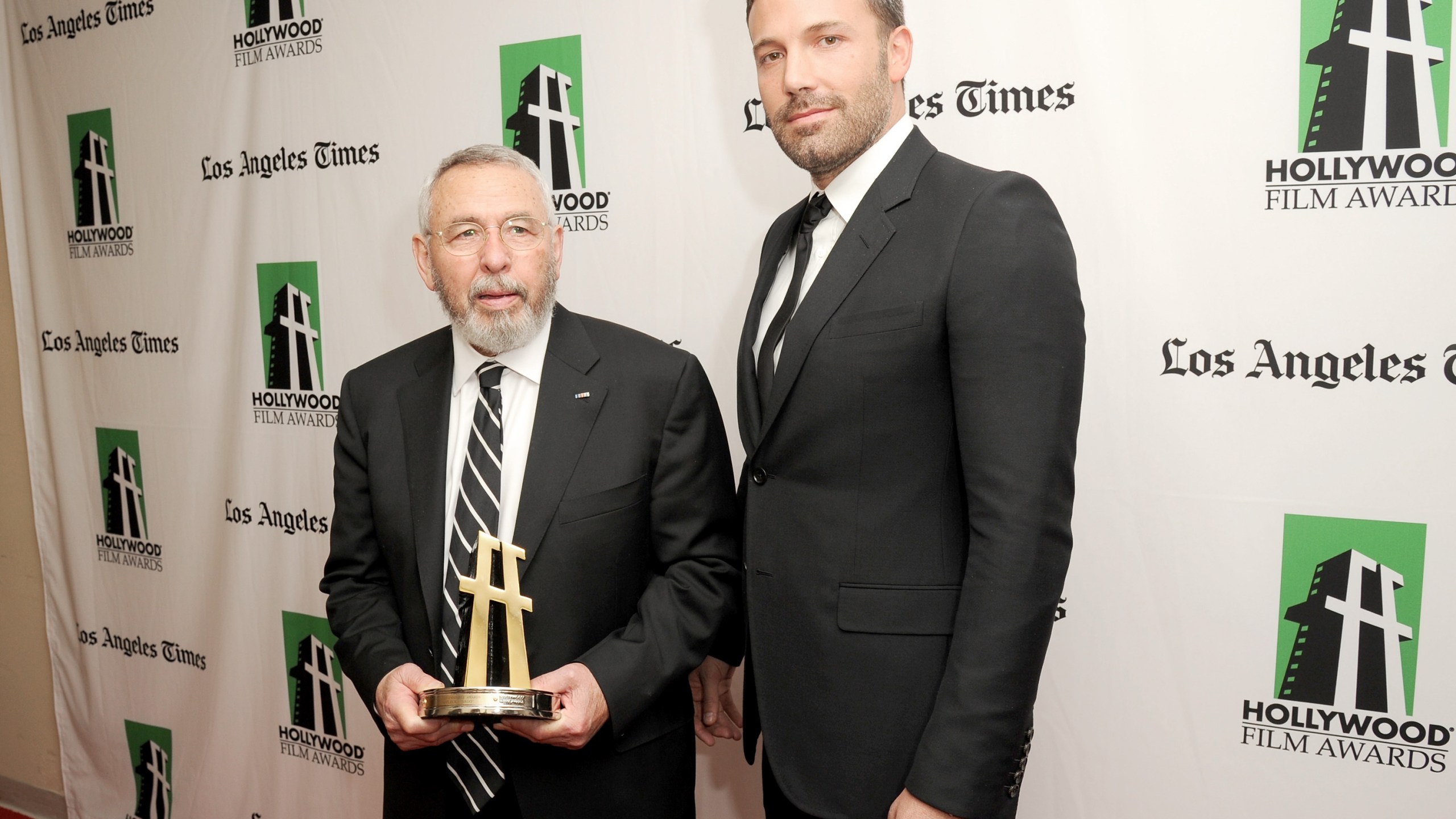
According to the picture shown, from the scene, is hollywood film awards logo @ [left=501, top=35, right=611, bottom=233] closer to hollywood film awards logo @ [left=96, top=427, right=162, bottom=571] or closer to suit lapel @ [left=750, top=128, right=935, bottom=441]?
suit lapel @ [left=750, top=128, right=935, bottom=441]

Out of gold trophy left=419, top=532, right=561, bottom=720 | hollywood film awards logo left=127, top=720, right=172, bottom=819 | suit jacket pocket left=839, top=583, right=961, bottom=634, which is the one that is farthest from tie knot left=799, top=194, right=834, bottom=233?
hollywood film awards logo left=127, top=720, right=172, bottom=819

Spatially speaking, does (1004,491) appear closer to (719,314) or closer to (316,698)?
(719,314)

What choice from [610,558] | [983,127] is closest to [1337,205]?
[983,127]

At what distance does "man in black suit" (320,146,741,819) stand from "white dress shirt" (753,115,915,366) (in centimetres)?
32

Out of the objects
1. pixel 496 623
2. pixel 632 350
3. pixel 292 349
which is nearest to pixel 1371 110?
pixel 632 350

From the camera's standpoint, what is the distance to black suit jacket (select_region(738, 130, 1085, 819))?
1136 millimetres

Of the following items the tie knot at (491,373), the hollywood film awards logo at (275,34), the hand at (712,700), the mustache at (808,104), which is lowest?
the hand at (712,700)

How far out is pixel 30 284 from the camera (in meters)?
3.13

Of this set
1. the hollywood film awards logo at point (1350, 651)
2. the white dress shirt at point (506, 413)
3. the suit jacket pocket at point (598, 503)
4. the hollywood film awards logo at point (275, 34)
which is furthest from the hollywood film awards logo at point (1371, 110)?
the hollywood film awards logo at point (275, 34)

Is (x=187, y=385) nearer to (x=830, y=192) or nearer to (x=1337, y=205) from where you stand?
(x=830, y=192)

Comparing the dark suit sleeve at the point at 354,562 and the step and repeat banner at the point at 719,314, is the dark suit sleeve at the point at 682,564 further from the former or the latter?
the step and repeat banner at the point at 719,314

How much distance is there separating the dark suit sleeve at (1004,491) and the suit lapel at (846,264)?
15cm

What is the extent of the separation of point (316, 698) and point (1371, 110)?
116 inches

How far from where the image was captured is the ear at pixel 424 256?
1.71 metres
